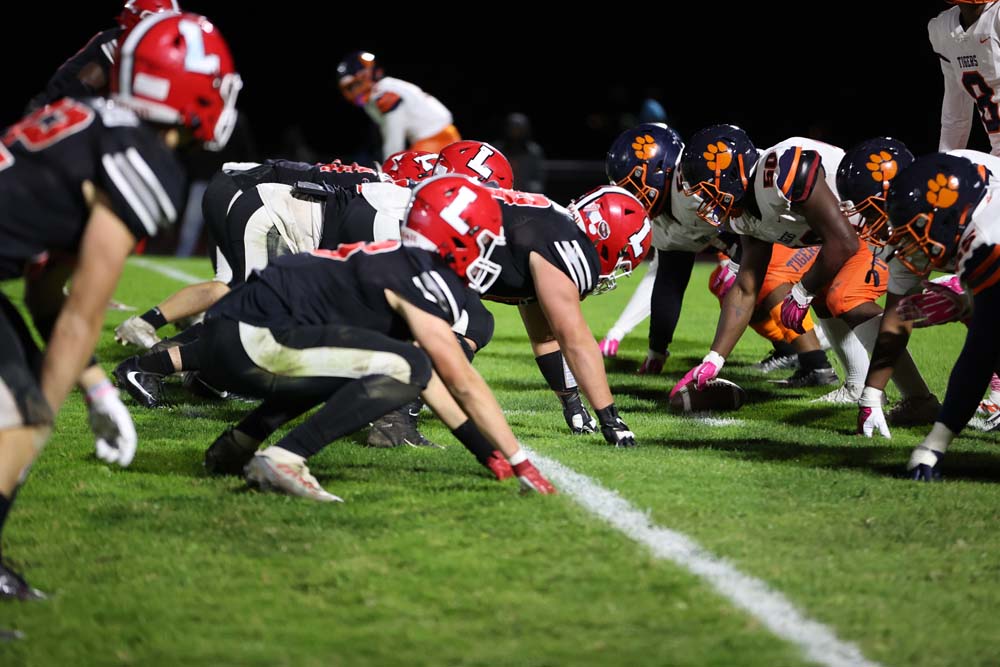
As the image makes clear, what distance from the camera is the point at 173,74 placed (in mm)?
3266

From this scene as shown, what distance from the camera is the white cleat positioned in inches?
253

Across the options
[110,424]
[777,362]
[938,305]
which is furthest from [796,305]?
[110,424]

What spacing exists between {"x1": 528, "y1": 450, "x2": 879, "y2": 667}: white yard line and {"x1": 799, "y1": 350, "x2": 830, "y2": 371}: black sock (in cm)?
284

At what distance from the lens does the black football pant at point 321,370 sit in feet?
13.3

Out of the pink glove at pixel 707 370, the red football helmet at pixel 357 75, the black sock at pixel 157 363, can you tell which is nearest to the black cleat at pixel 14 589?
the black sock at pixel 157 363

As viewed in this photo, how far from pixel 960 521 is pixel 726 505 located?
2.59ft

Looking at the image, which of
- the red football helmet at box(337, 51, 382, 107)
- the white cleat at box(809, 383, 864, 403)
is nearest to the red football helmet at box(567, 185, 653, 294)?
the white cleat at box(809, 383, 864, 403)

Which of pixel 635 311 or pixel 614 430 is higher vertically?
pixel 614 430

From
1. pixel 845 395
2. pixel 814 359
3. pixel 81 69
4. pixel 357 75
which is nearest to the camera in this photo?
pixel 81 69

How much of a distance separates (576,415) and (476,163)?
4.83ft

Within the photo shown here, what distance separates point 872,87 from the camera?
18.1 metres

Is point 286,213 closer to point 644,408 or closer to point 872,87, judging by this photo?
point 644,408

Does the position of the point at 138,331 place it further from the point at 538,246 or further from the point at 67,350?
the point at 67,350

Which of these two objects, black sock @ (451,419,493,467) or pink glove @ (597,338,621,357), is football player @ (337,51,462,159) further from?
black sock @ (451,419,493,467)
